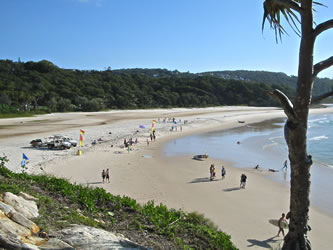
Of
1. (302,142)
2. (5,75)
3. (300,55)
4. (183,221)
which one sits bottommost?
(183,221)

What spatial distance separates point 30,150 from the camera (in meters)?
23.0

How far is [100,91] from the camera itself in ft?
238

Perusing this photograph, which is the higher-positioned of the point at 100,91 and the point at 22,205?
the point at 100,91

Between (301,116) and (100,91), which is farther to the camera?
(100,91)

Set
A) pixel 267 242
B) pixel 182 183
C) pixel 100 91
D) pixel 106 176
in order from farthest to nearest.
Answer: pixel 100 91 → pixel 182 183 → pixel 106 176 → pixel 267 242

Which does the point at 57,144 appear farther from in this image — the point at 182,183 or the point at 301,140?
the point at 301,140

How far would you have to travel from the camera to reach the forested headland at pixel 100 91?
5784cm

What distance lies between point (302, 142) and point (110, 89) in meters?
78.2

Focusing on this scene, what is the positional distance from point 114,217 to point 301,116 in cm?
445

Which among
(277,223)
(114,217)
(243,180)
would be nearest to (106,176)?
(243,180)

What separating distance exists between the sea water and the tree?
433 inches

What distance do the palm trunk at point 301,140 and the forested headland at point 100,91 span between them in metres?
41.3

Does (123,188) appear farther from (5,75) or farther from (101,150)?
(5,75)

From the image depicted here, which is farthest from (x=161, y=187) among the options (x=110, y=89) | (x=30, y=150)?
(x=110, y=89)
